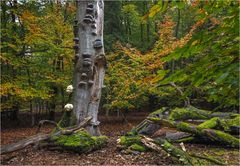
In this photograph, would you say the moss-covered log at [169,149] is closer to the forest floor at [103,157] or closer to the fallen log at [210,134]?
the forest floor at [103,157]

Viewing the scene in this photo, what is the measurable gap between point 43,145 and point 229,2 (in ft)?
18.1

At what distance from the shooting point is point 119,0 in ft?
60.2

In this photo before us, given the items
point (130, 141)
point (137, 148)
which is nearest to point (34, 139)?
point (130, 141)

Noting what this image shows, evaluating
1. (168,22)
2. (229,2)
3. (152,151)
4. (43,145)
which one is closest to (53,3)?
(168,22)

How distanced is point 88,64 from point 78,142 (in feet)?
6.51

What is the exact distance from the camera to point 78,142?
20.2ft

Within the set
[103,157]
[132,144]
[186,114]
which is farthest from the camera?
[186,114]

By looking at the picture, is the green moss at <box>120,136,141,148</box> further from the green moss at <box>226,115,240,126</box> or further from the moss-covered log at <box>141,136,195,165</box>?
the green moss at <box>226,115,240,126</box>

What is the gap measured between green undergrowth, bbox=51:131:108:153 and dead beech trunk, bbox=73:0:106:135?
31.7 inches

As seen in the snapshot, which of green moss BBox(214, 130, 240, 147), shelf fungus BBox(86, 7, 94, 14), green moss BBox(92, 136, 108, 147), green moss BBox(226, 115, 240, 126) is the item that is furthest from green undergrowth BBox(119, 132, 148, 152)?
shelf fungus BBox(86, 7, 94, 14)

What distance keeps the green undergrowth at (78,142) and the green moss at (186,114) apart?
2.68 m

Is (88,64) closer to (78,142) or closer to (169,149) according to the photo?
(78,142)

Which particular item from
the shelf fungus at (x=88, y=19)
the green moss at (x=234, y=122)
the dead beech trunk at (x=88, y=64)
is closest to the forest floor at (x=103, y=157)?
the green moss at (x=234, y=122)

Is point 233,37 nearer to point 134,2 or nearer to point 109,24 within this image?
point 109,24
